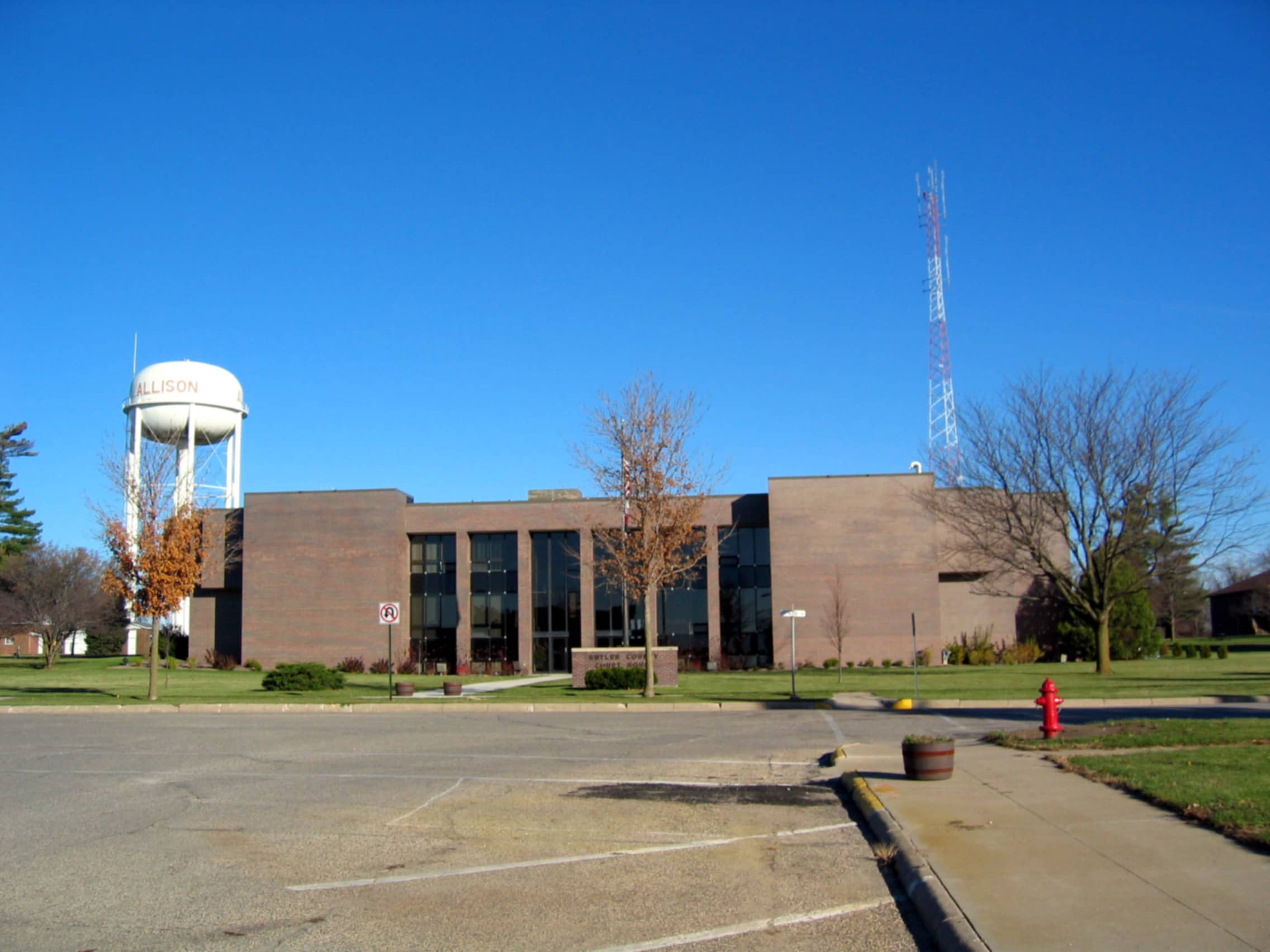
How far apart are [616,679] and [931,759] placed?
20.8 metres

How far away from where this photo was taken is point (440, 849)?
30.7ft

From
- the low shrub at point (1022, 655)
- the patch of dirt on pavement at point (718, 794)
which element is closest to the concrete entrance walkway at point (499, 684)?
the patch of dirt on pavement at point (718, 794)

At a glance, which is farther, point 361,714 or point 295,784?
point 361,714

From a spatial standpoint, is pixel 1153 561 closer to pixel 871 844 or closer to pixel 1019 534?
pixel 1019 534

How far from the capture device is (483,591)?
5259 cm

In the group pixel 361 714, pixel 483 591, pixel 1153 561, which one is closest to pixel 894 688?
pixel 1153 561

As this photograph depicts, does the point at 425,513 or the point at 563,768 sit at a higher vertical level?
the point at 425,513

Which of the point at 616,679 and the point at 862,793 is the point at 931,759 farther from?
the point at 616,679

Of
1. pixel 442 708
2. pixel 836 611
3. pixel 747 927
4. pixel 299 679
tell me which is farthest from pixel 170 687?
pixel 747 927

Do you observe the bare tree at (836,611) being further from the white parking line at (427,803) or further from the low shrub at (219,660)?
the white parking line at (427,803)

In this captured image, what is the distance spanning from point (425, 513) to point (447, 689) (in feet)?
72.6

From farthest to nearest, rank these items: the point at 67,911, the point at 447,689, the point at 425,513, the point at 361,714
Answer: the point at 425,513 < the point at 447,689 < the point at 361,714 < the point at 67,911

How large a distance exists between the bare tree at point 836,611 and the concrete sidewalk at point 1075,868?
3575cm

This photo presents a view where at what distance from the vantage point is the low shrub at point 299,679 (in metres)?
33.1
